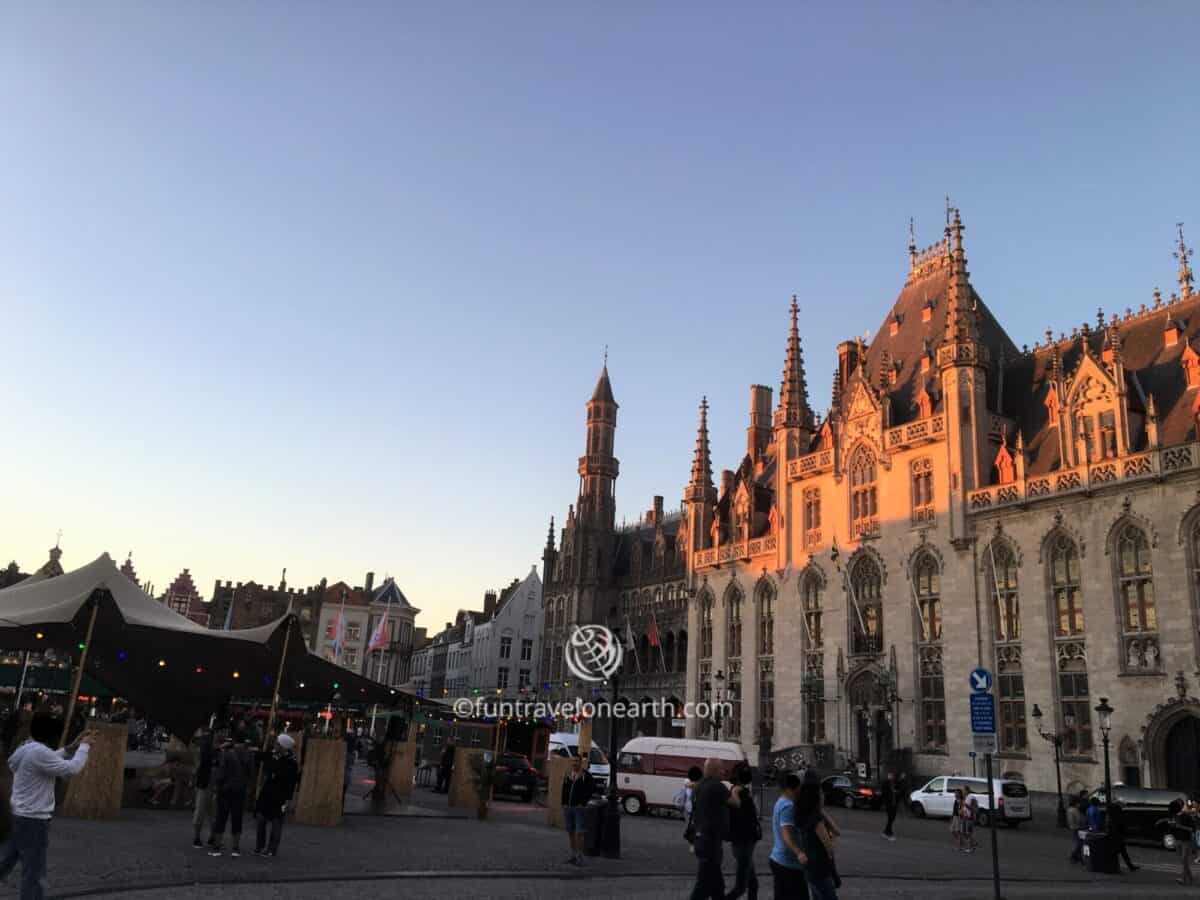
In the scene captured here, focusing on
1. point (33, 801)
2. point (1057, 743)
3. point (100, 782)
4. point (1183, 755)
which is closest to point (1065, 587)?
point (1057, 743)

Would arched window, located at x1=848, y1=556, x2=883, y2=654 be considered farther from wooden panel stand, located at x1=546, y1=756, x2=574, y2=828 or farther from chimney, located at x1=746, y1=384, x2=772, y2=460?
wooden panel stand, located at x1=546, y1=756, x2=574, y2=828

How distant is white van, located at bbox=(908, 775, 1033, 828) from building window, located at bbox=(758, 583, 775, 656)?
56.9 feet

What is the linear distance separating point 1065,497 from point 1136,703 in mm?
8309

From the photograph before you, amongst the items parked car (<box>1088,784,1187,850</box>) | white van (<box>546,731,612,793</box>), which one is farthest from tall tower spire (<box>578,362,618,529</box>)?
parked car (<box>1088,784,1187,850</box>)

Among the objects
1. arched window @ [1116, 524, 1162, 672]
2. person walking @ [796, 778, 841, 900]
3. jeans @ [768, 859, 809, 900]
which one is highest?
arched window @ [1116, 524, 1162, 672]

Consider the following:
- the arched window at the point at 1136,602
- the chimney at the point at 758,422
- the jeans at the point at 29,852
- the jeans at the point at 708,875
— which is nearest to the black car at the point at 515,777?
the jeans at the point at 708,875

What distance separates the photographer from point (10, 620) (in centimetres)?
1911

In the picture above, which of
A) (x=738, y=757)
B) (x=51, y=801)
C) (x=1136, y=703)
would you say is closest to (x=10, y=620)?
(x=51, y=801)

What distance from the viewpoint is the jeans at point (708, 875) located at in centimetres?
1101

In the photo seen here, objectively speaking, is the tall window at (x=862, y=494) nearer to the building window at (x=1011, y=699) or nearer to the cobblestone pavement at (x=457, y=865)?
the building window at (x=1011, y=699)

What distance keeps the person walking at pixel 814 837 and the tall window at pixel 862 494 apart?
39413mm

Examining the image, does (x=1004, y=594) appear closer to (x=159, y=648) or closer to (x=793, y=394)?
(x=793, y=394)

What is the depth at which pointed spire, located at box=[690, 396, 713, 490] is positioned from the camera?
6244 cm

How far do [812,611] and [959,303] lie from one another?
57.1 ft
